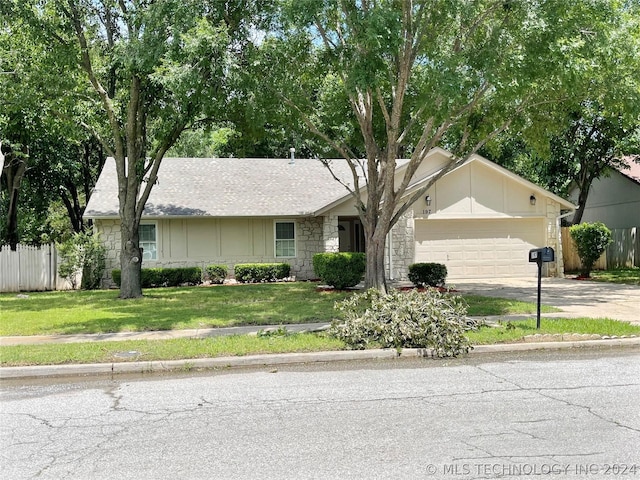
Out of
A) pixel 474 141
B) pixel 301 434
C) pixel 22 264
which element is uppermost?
pixel 474 141

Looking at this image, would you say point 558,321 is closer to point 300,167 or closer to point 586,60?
point 586,60

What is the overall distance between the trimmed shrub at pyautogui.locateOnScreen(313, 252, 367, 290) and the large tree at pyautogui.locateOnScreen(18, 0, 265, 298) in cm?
551

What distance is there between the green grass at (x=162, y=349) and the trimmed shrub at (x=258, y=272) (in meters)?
12.2

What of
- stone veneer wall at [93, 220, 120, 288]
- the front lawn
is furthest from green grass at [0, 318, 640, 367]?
stone veneer wall at [93, 220, 120, 288]

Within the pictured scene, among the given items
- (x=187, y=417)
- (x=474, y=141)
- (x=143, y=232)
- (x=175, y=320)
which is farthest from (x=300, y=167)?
(x=187, y=417)

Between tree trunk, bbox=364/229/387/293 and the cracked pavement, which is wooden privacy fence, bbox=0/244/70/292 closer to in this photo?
tree trunk, bbox=364/229/387/293

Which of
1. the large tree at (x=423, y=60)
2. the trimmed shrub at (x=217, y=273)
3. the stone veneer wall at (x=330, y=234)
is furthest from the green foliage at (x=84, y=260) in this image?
the large tree at (x=423, y=60)

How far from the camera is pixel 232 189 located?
988 inches

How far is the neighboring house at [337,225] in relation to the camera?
22984 mm

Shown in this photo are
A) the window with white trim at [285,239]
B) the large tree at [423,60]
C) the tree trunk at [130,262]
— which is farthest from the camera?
the window with white trim at [285,239]

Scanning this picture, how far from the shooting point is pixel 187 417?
6.23 metres

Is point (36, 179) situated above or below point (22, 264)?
above

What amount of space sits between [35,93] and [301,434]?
14.1 metres

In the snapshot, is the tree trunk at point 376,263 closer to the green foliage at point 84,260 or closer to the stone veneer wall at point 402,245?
the stone veneer wall at point 402,245
